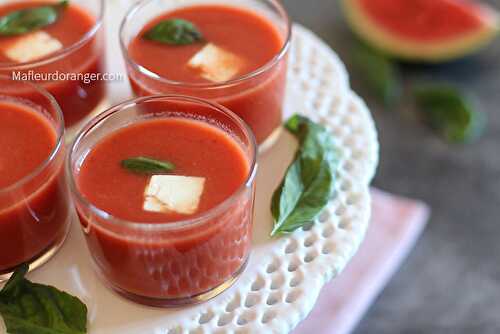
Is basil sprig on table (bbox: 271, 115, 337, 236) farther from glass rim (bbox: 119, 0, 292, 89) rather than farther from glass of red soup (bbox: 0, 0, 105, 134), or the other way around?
glass of red soup (bbox: 0, 0, 105, 134)

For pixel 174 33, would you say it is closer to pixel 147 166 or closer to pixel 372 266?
pixel 147 166

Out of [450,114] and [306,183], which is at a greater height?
[306,183]

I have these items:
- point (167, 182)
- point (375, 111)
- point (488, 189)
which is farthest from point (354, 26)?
point (167, 182)

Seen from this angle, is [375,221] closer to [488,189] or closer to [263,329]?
[488,189]

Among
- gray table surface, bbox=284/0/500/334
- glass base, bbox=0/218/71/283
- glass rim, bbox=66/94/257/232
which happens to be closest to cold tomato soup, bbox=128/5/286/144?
glass rim, bbox=66/94/257/232

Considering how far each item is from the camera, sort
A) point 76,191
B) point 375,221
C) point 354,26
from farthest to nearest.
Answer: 1. point 354,26
2. point 375,221
3. point 76,191

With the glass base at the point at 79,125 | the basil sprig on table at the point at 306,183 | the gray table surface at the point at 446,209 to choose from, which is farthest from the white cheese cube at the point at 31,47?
the gray table surface at the point at 446,209

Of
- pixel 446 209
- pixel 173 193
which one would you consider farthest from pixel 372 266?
pixel 173 193

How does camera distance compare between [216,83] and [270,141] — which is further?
[270,141]
